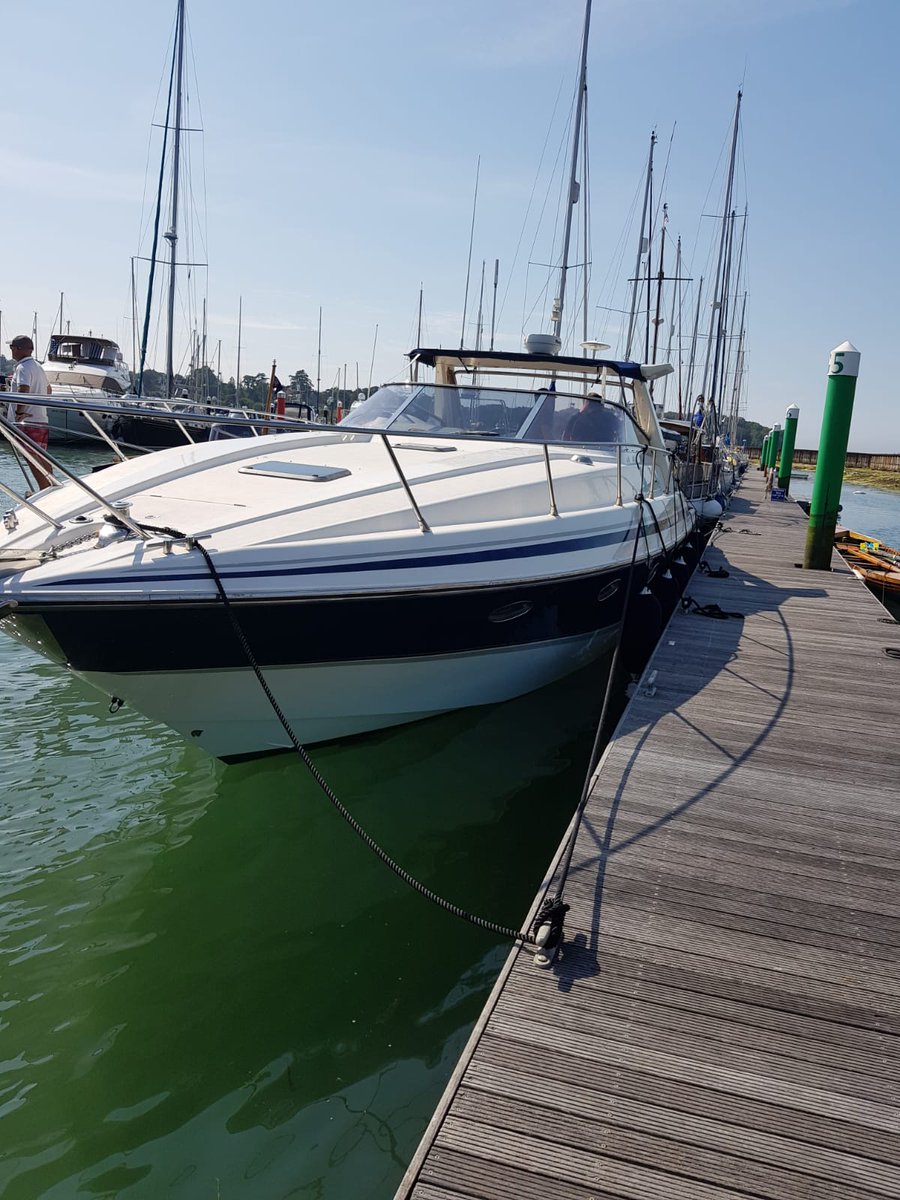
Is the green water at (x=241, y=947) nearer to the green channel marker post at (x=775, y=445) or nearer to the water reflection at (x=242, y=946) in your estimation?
the water reflection at (x=242, y=946)

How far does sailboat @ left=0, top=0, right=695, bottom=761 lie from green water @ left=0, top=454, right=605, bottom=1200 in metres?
0.62

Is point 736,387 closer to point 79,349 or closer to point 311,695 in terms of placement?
point 79,349

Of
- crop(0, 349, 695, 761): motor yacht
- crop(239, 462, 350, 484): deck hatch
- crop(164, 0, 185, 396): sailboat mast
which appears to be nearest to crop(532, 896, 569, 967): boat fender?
crop(0, 349, 695, 761): motor yacht

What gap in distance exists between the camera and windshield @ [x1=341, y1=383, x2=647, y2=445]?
6.15 meters

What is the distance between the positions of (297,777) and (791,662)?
3273 mm

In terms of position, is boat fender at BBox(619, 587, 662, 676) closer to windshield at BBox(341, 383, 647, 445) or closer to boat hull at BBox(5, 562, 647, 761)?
boat hull at BBox(5, 562, 647, 761)

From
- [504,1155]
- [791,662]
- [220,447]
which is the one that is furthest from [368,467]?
[504,1155]

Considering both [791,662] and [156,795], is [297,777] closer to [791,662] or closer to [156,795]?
[156,795]

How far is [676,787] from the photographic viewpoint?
3703 millimetres

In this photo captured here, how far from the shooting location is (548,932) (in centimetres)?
264

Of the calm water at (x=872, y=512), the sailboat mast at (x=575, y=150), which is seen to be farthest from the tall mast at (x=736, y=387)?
the sailboat mast at (x=575, y=150)

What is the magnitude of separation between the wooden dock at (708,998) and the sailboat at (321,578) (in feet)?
3.13

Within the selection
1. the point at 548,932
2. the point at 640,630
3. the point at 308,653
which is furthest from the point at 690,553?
the point at 548,932

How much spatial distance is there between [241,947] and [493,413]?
13.3 ft
